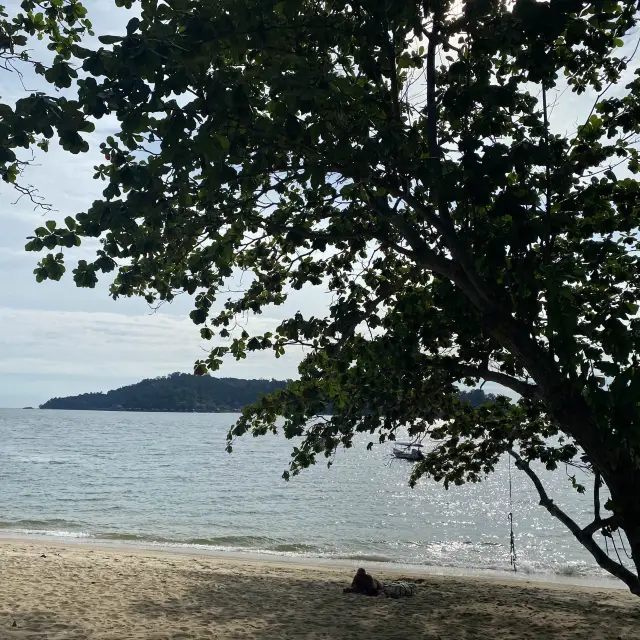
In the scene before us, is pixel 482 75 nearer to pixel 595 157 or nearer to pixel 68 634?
pixel 595 157

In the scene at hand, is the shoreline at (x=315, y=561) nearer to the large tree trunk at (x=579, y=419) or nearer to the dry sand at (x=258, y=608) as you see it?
the dry sand at (x=258, y=608)

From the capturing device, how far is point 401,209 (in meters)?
7.95

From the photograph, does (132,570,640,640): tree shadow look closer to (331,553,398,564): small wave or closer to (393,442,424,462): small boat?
(393,442,424,462): small boat

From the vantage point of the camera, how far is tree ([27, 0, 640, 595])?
14.6 ft

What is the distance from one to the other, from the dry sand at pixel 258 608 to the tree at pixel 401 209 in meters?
2.10

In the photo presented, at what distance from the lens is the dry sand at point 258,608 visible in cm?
832

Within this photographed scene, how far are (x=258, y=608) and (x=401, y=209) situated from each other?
252 inches

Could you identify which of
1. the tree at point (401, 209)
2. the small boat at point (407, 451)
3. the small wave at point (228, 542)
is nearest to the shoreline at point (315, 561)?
the small wave at point (228, 542)

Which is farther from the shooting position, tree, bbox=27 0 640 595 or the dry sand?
the dry sand

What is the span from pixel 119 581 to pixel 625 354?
10799 millimetres

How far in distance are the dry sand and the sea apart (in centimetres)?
270

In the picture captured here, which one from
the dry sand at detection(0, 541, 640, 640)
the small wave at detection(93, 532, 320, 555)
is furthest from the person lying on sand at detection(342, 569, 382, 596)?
the small wave at detection(93, 532, 320, 555)

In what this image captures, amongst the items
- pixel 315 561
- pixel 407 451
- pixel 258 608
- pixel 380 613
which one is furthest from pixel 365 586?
pixel 407 451

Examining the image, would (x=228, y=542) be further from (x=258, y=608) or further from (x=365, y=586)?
(x=258, y=608)
